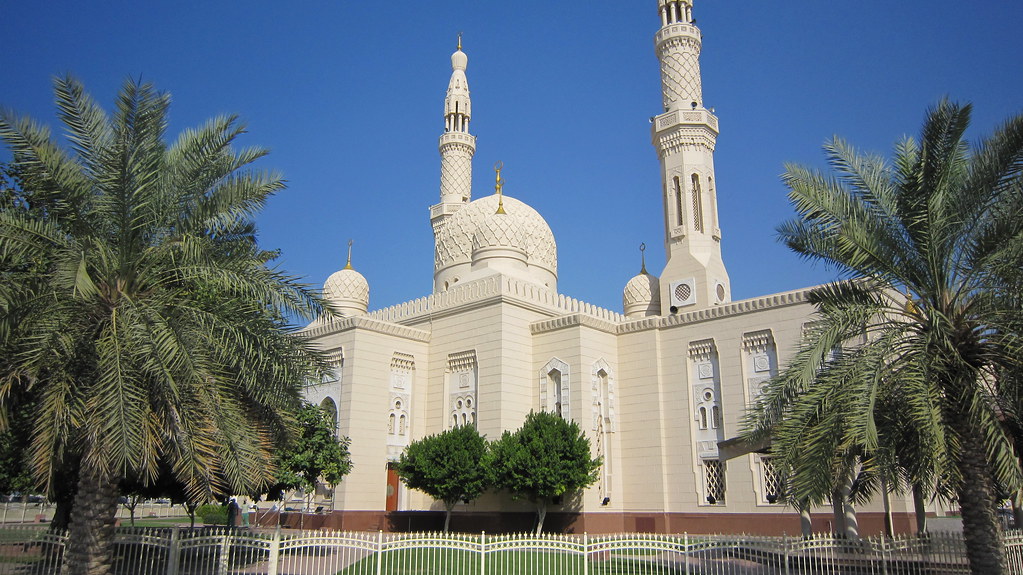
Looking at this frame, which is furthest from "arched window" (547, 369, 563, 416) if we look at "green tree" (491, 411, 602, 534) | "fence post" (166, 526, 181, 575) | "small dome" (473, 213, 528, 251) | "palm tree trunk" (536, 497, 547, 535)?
"fence post" (166, 526, 181, 575)

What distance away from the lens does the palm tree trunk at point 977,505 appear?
819 cm

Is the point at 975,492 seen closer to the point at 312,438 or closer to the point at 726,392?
the point at 726,392

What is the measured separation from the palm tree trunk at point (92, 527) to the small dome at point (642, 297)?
55.8ft

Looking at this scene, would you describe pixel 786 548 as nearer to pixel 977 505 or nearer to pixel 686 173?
pixel 977 505

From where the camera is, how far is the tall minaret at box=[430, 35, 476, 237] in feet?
95.7

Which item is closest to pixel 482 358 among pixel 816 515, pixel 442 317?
pixel 442 317

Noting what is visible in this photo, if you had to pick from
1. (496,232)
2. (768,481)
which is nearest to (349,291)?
(496,232)

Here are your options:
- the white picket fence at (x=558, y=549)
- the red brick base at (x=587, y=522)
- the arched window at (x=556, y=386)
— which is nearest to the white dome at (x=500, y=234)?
the arched window at (x=556, y=386)

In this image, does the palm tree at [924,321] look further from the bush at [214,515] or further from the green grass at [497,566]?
the bush at [214,515]

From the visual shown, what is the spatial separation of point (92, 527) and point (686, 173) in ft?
59.9

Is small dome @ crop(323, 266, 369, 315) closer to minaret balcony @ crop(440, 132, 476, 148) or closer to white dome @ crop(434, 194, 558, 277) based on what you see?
white dome @ crop(434, 194, 558, 277)

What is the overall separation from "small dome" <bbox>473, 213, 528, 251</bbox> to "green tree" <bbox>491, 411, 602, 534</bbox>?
7125 mm

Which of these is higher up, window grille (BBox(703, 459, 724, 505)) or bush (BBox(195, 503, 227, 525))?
window grille (BBox(703, 459, 724, 505))

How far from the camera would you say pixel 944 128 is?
885 centimetres
